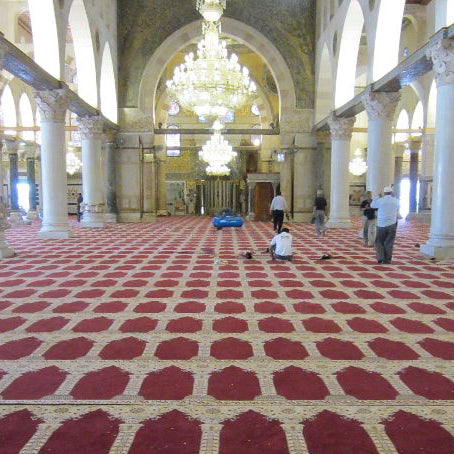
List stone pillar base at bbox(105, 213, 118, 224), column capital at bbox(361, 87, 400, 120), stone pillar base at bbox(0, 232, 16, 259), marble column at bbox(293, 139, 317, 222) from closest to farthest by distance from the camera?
1. stone pillar base at bbox(0, 232, 16, 259)
2. column capital at bbox(361, 87, 400, 120)
3. stone pillar base at bbox(105, 213, 118, 224)
4. marble column at bbox(293, 139, 317, 222)

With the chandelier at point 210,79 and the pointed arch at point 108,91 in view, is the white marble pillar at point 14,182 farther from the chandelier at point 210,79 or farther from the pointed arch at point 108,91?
the chandelier at point 210,79

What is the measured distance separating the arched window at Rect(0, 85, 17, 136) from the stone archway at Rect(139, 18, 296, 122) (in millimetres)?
4573

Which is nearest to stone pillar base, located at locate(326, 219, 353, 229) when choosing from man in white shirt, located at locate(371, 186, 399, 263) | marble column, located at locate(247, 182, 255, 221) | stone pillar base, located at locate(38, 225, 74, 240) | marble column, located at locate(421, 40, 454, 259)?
marble column, located at locate(247, 182, 255, 221)

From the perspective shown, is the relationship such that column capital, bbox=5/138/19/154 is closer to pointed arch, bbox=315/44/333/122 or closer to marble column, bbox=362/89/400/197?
pointed arch, bbox=315/44/333/122

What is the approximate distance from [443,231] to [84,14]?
9837mm

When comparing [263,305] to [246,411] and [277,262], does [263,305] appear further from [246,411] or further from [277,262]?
[277,262]

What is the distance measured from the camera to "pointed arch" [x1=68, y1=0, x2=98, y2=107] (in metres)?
11.9

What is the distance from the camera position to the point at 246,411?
2176 mm

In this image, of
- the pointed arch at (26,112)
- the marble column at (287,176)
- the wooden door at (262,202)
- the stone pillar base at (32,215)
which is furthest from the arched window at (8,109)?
the marble column at (287,176)

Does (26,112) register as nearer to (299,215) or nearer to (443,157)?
(299,215)

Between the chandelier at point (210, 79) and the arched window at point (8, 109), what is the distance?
790 centimetres

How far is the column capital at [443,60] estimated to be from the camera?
650 cm

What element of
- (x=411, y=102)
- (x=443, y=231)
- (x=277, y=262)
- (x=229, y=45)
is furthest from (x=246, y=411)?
(x=229, y=45)

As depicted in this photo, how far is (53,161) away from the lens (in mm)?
9969
